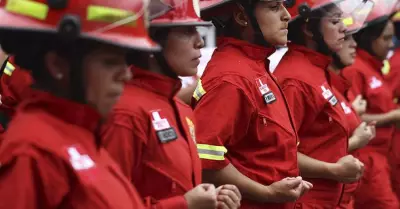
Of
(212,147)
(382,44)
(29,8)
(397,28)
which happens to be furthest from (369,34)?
(29,8)

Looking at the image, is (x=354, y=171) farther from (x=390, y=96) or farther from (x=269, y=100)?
(x=390, y=96)

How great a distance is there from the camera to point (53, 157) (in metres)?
2.71

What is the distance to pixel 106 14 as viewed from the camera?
2.88 metres

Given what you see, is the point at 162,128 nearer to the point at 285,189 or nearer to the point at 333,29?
the point at 285,189

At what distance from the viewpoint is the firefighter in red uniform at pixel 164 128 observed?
3385 mm

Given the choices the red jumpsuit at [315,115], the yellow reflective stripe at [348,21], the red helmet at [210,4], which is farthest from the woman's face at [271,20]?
the yellow reflective stripe at [348,21]

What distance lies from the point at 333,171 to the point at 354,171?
166 mm

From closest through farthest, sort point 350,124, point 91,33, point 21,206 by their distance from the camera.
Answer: point 21,206 < point 91,33 < point 350,124

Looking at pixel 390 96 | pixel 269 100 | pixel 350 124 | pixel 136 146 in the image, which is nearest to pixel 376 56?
pixel 390 96

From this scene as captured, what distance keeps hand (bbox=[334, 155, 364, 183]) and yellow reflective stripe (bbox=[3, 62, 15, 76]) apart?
1.89m

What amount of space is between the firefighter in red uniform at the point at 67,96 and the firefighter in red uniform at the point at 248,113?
1373 millimetres

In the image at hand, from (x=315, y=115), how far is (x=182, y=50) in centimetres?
163

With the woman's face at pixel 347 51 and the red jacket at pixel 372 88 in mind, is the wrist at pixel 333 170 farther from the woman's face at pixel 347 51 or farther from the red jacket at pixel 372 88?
the red jacket at pixel 372 88

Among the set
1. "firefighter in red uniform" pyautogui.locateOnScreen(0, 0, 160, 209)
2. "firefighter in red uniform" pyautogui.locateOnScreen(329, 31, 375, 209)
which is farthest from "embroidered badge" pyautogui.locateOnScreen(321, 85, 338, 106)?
"firefighter in red uniform" pyautogui.locateOnScreen(0, 0, 160, 209)
